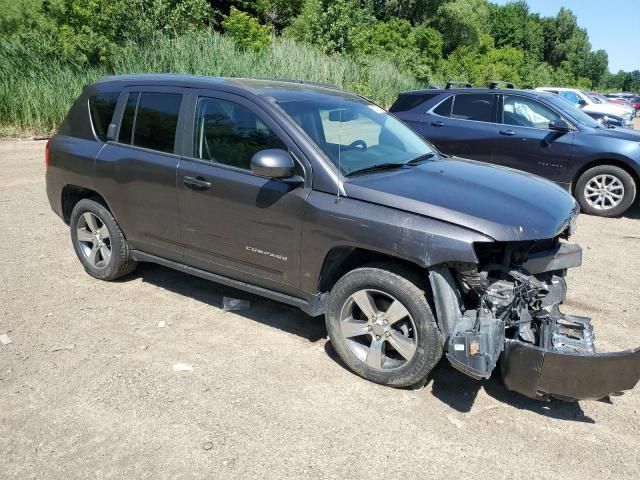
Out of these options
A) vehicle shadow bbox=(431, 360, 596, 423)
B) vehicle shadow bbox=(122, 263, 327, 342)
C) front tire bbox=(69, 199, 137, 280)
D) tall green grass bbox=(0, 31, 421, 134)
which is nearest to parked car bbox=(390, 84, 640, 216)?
vehicle shadow bbox=(122, 263, 327, 342)

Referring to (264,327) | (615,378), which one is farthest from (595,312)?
(264,327)

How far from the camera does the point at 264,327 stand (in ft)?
15.3

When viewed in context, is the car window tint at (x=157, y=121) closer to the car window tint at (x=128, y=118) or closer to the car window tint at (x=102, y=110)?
the car window tint at (x=128, y=118)

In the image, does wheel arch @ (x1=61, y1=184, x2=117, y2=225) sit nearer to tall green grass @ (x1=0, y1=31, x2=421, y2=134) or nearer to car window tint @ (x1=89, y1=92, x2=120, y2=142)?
car window tint @ (x1=89, y1=92, x2=120, y2=142)

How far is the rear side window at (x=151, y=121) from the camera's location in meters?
4.70

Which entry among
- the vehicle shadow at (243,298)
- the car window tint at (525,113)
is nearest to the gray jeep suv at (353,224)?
the vehicle shadow at (243,298)

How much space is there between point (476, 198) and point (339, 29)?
22.6 meters

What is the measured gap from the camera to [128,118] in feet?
16.6

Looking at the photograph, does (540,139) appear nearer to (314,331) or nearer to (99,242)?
(314,331)

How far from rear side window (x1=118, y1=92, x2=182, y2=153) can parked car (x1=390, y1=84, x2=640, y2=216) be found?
580 cm

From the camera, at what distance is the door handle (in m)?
4.37

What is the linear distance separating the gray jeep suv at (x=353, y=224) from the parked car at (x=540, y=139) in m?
4.55

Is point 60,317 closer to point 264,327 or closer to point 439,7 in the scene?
point 264,327

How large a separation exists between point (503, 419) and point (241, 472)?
159 cm
